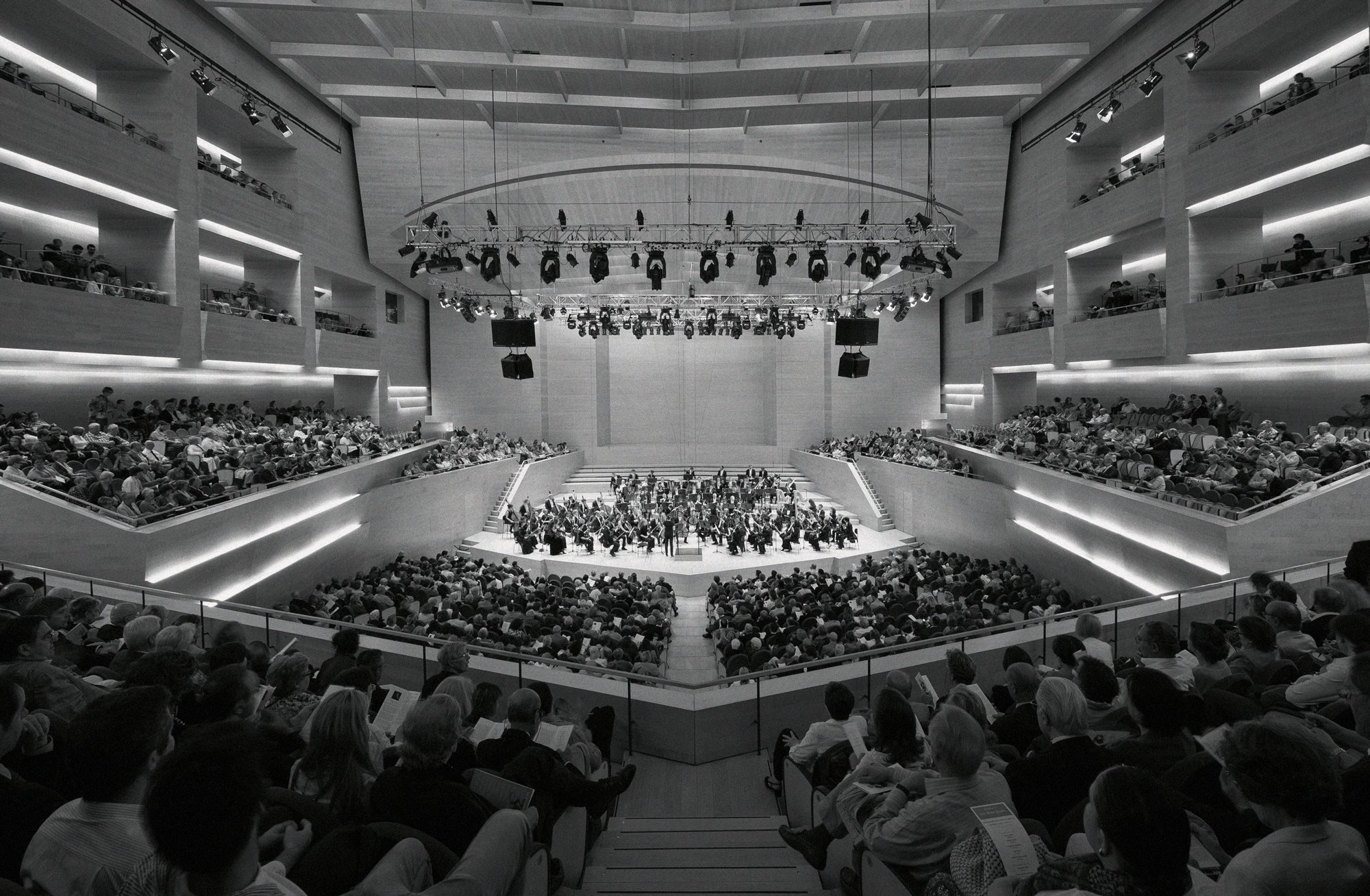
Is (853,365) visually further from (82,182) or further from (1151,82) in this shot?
(82,182)

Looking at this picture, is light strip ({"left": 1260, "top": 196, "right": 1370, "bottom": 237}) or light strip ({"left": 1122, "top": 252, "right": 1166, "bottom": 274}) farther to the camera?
light strip ({"left": 1122, "top": 252, "right": 1166, "bottom": 274})

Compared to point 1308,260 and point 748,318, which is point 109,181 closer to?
point 748,318

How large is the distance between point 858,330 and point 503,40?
10125mm

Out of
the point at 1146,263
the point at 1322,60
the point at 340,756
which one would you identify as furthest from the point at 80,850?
the point at 1146,263

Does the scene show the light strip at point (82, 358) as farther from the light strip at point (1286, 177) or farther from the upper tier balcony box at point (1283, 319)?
the light strip at point (1286, 177)

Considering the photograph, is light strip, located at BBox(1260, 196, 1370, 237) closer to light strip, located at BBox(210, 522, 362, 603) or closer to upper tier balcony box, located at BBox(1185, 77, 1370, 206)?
upper tier balcony box, located at BBox(1185, 77, 1370, 206)

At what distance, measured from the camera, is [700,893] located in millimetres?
3316

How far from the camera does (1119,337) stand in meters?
16.5

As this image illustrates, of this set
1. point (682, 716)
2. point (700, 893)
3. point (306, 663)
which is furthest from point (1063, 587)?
point (306, 663)

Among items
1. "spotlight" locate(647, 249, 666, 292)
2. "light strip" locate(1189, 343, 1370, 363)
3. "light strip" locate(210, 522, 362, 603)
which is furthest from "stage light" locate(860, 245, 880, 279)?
"light strip" locate(210, 522, 362, 603)

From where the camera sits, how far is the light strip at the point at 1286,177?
11.0 m

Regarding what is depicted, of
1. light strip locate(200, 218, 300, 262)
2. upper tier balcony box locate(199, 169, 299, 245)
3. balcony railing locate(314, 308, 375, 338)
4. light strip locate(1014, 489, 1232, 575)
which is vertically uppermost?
upper tier balcony box locate(199, 169, 299, 245)

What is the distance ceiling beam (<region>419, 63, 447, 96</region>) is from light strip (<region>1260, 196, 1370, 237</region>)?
18145 millimetres

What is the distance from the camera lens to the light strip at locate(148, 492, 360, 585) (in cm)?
970
